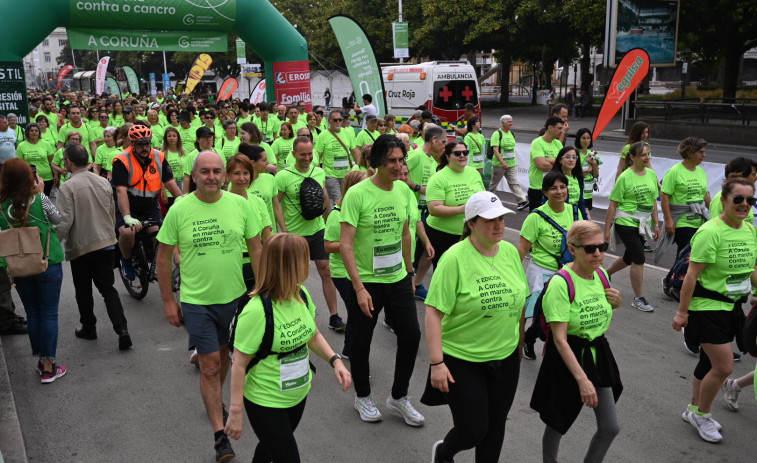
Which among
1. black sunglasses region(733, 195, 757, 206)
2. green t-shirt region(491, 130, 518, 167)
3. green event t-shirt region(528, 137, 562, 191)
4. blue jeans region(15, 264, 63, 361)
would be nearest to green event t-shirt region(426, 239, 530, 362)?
black sunglasses region(733, 195, 757, 206)

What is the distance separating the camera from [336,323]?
6.86 meters

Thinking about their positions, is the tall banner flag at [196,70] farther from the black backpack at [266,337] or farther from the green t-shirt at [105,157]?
the black backpack at [266,337]

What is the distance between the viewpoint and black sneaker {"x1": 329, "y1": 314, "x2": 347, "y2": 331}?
6.82 metres

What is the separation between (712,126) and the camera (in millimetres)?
24938

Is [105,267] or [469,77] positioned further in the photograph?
[469,77]

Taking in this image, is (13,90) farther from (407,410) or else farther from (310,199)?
(407,410)

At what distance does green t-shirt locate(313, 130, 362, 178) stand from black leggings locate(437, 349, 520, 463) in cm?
698

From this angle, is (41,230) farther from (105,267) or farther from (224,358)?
(224,358)

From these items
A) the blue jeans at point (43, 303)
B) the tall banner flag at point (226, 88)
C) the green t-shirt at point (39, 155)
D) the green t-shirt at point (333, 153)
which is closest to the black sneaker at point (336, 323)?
the blue jeans at point (43, 303)

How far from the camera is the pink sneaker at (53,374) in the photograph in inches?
228

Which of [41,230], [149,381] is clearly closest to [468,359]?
[149,381]

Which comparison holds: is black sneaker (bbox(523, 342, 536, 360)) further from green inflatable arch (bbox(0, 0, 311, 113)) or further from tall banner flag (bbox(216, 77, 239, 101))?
tall banner flag (bbox(216, 77, 239, 101))

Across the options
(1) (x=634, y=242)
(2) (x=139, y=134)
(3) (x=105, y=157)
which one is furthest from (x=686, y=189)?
(3) (x=105, y=157)

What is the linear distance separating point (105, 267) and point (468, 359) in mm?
3945
